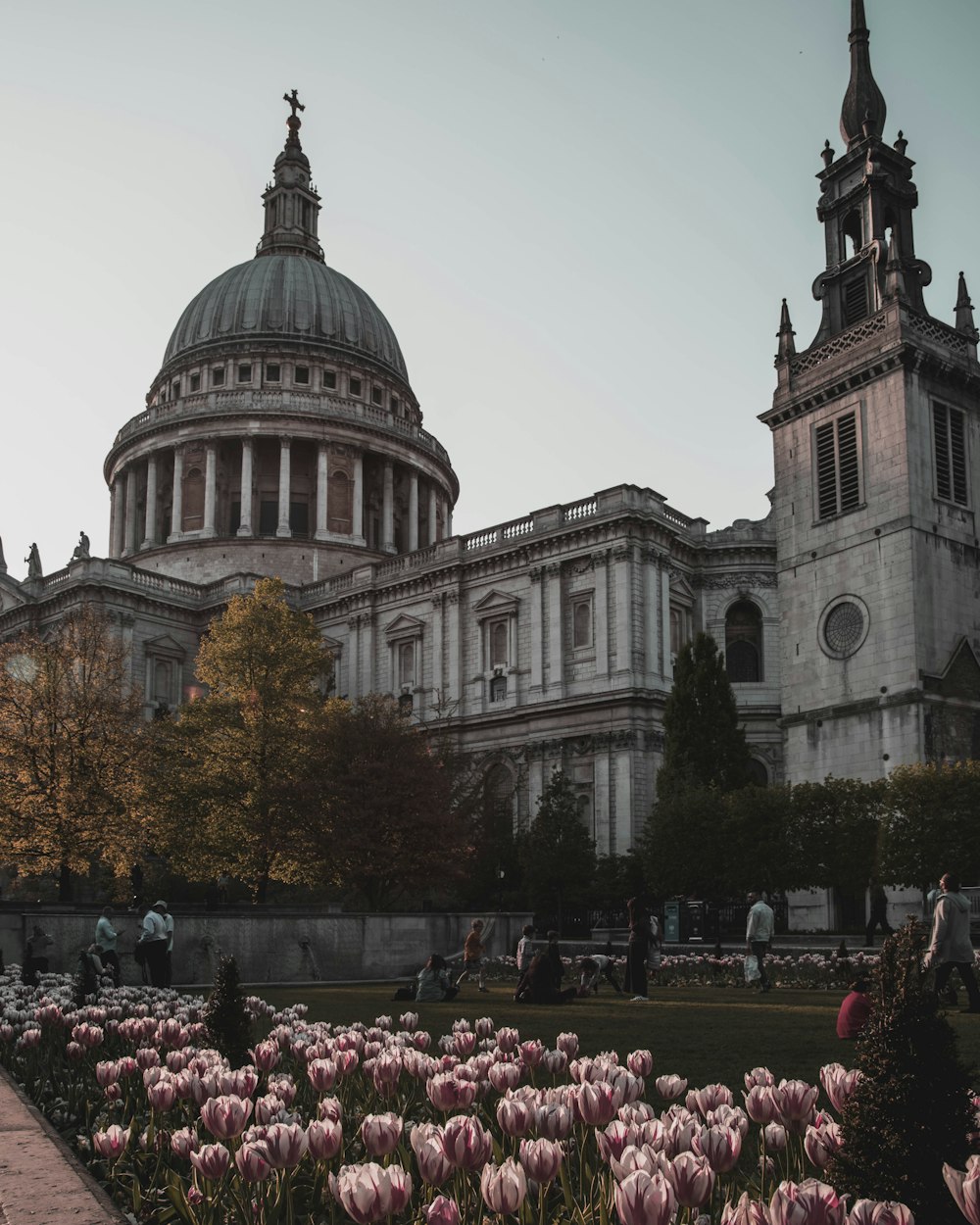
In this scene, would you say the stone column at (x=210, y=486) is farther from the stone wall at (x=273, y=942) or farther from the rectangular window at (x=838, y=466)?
the stone wall at (x=273, y=942)

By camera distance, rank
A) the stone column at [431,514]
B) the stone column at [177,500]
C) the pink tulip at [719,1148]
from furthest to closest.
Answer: the stone column at [431,514] → the stone column at [177,500] → the pink tulip at [719,1148]

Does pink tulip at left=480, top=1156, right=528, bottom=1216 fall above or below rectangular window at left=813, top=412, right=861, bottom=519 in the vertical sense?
below

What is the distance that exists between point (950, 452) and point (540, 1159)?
153 ft

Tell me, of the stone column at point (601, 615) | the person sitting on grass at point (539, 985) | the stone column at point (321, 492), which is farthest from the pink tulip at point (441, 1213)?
the stone column at point (321, 492)

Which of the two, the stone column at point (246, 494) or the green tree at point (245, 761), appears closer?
the green tree at point (245, 761)

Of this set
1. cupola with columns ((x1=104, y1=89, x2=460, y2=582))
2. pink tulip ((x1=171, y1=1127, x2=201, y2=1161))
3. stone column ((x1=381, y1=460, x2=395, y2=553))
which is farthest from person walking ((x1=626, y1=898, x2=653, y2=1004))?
stone column ((x1=381, y1=460, x2=395, y2=553))

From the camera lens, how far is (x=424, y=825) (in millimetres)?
43031

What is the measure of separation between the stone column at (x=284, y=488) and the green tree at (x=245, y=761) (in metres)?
30.3

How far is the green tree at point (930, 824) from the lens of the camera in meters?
37.3

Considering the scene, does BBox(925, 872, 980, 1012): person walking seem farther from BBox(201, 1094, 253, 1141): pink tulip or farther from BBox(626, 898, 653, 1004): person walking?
BBox(201, 1094, 253, 1141): pink tulip

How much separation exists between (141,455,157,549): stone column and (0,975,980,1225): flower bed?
3103 inches

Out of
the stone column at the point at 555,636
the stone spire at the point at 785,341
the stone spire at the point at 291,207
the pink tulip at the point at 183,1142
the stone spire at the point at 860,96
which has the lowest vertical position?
the pink tulip at the point at 183,1142

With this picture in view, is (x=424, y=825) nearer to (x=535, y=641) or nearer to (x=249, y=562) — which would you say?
(x=535, y=641)

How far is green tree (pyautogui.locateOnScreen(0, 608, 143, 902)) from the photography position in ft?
138
